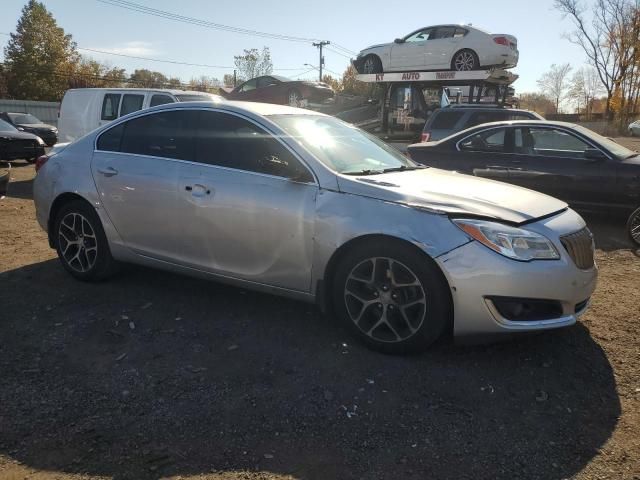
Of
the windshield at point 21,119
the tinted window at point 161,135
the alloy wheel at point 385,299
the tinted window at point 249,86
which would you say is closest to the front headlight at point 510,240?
the alloy wheel at point 385,299

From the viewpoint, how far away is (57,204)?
186 inches

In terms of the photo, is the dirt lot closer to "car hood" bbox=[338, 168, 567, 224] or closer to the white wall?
"car hood" bbox=[338, 168, 567, 224]

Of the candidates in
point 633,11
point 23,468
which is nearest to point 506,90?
point 23,468

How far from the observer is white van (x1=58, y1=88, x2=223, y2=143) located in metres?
10.1

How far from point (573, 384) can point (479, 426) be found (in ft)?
2.58

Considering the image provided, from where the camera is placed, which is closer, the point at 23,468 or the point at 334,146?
the point at 23,468

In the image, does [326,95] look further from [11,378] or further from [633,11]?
[633,11]

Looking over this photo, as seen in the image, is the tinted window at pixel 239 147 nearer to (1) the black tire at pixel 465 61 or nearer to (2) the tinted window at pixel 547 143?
(2) the tinted window at pixel 547 143

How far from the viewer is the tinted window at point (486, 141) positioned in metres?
7.74

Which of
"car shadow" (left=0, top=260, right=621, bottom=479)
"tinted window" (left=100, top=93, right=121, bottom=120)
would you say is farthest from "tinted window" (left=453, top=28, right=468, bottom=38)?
"car shadow" (left=0, top=260, right=621, bottom=479)

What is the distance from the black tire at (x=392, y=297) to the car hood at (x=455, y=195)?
32cm

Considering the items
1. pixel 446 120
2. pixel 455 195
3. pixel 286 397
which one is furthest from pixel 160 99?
pixel 286 397

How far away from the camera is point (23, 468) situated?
233 centimetres

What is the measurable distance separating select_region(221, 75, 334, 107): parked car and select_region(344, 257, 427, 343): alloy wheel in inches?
608
